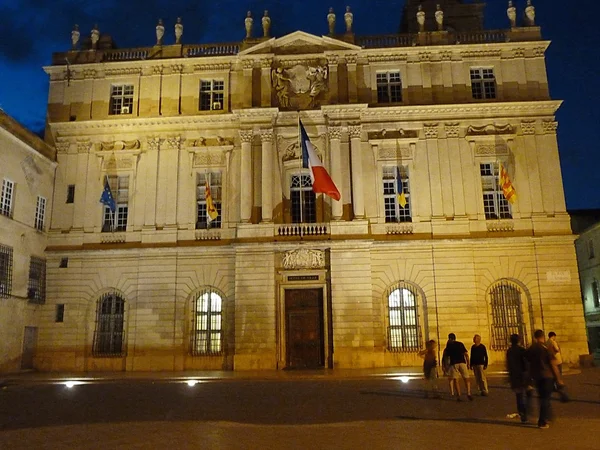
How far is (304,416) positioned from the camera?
11.5m

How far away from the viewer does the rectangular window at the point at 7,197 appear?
77.9 ft

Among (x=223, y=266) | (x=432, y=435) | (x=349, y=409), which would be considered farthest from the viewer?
(x=223, y=266)

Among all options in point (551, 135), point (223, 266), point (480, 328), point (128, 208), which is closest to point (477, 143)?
point (551, 135)

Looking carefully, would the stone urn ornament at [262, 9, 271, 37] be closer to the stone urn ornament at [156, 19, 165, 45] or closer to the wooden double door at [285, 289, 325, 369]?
the stone urn ornament at [156, 19, 165, 45]

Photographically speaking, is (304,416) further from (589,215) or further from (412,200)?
(589,215)

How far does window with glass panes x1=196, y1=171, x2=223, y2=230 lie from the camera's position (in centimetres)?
2645

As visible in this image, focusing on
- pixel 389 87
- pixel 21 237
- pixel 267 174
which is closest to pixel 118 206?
pixel 21 237

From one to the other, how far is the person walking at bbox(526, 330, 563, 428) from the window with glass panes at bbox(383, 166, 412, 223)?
15789 millimetres

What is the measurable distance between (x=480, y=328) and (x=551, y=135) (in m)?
9.61

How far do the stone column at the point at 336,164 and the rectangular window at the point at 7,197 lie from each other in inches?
554

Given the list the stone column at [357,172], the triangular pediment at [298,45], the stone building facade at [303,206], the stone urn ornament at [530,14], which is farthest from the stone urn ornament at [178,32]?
the stone urn ornament at [530,14]

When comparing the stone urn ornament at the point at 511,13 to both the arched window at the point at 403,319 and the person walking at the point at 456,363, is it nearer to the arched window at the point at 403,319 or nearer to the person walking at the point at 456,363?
the arched window at the point at 403,319

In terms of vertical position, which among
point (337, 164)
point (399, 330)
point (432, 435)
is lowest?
point (432, 435)

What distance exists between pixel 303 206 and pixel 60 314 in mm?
12349
